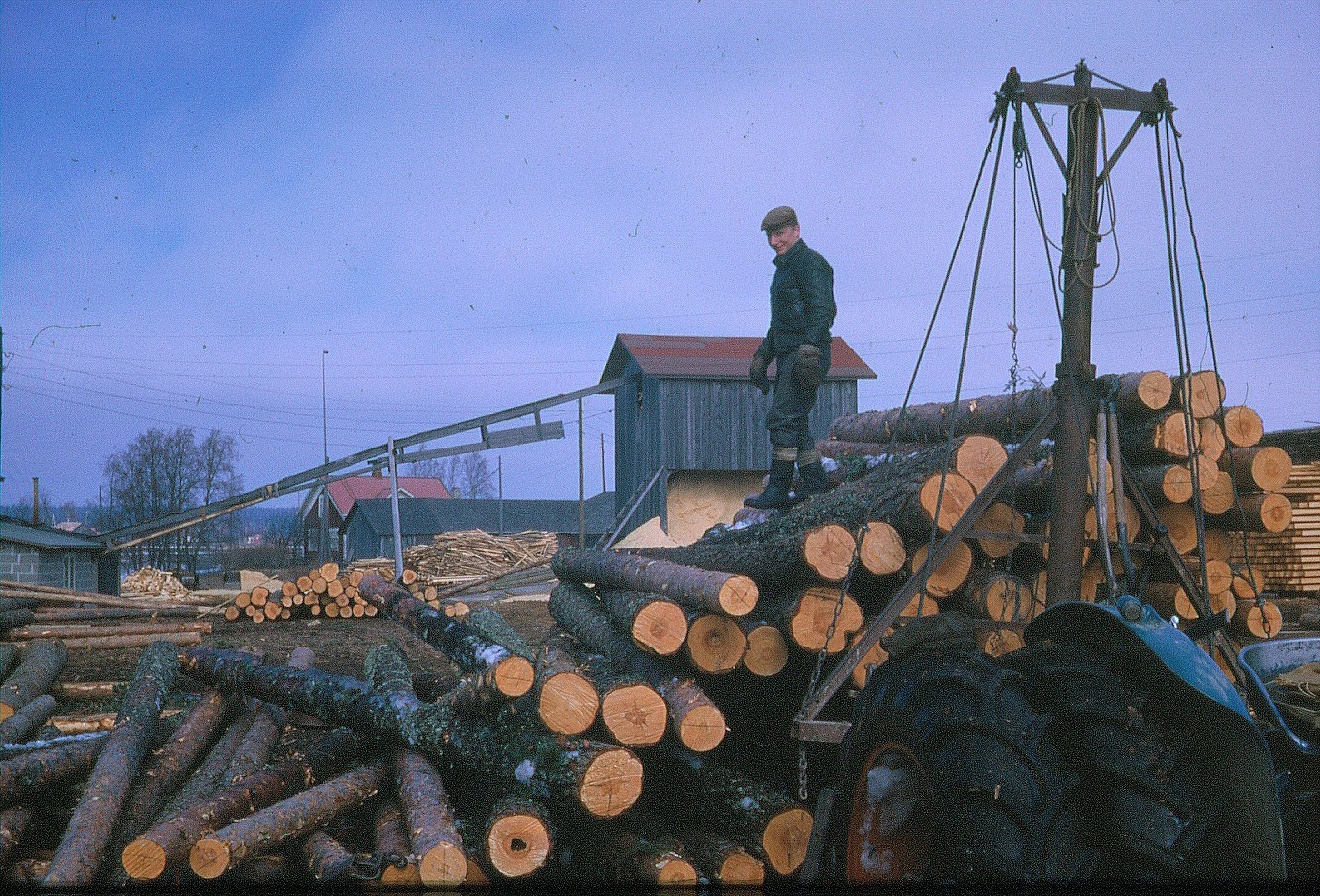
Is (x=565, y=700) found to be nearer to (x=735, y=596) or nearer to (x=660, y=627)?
(x=660, y=627)

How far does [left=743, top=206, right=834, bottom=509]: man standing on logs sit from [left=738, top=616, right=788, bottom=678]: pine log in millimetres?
2590

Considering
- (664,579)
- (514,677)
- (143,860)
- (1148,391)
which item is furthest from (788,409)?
(143,860)

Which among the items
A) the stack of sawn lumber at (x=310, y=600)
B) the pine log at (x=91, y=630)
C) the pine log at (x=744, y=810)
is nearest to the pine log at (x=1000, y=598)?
the pine log at (x=744, y=810)

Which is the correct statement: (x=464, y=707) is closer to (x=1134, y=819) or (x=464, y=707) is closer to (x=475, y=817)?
(x=475, y=817)

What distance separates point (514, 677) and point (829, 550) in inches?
79.7

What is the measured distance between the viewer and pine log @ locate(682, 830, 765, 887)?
174 inches

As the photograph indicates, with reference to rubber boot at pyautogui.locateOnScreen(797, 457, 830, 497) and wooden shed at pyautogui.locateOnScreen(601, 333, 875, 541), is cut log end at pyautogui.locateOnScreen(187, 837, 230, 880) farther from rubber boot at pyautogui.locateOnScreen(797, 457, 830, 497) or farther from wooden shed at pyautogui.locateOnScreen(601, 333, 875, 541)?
wooden shed at pyautogui.locateOnScreen(601, 333, 875, 541)

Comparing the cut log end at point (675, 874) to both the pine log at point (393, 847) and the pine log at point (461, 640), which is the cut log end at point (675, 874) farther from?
the pine log at point (461, 640)

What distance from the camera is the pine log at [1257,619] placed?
6.57 meters

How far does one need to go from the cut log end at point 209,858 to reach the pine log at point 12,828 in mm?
1336

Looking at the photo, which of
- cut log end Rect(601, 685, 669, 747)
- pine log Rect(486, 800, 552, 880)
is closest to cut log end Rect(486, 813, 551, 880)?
pine log Rect(486, 800, 552, 880)

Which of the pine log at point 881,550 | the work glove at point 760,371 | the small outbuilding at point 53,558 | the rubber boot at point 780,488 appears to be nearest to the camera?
the pine log at point 881,550

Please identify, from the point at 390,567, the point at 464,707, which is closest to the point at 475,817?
the point at 464,707

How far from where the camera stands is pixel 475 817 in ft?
16.1
